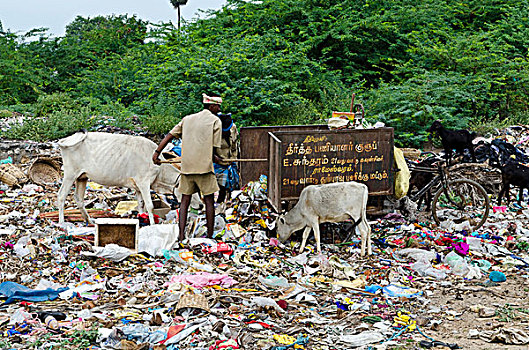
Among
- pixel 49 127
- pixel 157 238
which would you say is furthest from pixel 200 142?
pixel 49 127

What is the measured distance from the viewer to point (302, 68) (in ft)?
51.4

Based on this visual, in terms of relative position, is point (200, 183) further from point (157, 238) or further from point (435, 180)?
point (435, 180)

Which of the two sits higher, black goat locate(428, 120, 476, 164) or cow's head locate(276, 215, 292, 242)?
black goat locate(428, 120, 476, 164)

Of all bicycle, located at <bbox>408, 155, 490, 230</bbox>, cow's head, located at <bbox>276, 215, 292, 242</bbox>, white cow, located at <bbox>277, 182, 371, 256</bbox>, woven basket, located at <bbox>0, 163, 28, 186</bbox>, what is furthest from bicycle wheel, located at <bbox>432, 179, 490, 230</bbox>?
woven basket, located at <bbox>0, 163, 28, 186</bbox>

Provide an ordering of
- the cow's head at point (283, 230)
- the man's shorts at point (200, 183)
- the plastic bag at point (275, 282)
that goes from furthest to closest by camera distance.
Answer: the cow's head at point (283, 230) < the man's shorts at point (200, 183) < the plastic bag at point (275, 282)

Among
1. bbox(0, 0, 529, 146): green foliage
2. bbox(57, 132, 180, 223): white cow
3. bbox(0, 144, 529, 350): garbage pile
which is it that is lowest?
bbox(0, 144, 529, 350): garbage pile

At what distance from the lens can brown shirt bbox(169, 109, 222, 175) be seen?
276 inches

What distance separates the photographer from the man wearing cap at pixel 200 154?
7.02m

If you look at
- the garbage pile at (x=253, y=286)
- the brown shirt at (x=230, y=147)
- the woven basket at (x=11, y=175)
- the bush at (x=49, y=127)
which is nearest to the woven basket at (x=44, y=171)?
the woven basket at (x=11, y=175)

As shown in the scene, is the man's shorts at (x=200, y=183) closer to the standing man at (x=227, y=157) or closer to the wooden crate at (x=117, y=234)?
the standing man at (x=227, y=157)

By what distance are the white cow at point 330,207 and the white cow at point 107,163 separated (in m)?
2.11

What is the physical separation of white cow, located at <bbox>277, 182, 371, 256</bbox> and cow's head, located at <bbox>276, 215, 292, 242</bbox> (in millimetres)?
66

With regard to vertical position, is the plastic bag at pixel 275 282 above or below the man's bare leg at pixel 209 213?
below

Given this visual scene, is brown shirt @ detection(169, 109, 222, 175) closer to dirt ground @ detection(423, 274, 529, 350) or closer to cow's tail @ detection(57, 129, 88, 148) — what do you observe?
cow's tail @ detection(57, 129, 88, 148)
